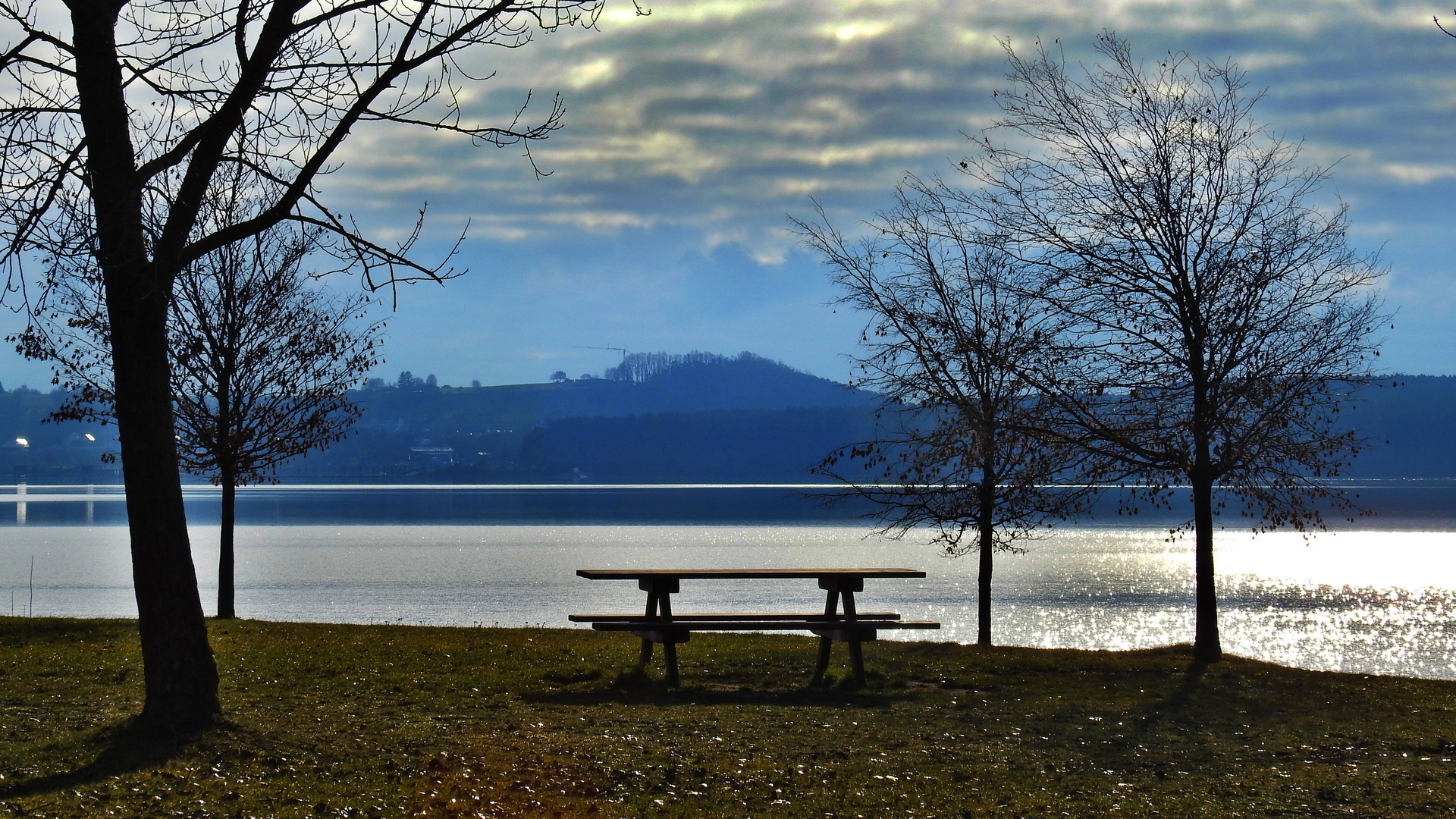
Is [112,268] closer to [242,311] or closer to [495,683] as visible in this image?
[495,683]

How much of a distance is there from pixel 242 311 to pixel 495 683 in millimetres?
10997

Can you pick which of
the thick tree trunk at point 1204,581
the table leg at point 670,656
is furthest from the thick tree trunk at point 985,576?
the table leg at point 670,656

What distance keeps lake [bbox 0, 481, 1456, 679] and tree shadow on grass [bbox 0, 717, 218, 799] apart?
1590 cm

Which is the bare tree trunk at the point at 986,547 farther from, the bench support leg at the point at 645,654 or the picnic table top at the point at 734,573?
the bench support leg at the point at 645,654

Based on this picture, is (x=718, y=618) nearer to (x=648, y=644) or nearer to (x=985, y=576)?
(x=648, y=644)

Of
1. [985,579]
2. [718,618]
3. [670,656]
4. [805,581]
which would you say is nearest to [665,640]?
[670,656]

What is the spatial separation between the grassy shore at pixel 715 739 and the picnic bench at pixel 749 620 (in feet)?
1.31

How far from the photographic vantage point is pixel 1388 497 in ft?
454

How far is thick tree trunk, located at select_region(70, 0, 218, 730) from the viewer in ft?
26.4

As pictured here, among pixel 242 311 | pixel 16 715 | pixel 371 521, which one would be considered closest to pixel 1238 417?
pixel 16 715

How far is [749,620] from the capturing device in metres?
11.9

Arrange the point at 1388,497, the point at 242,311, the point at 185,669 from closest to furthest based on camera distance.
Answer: the point at 185,669, the point at 242,311, the point at 1388,497

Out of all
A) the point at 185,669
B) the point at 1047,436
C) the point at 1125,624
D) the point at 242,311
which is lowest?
the point at 1125,624

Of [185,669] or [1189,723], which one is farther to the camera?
[1189,723]
